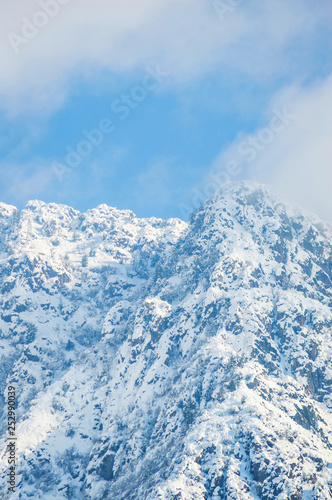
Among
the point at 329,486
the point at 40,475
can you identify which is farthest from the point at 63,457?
the point at 329,486

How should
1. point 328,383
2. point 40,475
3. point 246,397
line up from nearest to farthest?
point 246,397, point 40,475, point 328,383

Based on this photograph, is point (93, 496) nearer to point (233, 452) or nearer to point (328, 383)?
point (233, 452)

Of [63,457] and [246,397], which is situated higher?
[63,457]

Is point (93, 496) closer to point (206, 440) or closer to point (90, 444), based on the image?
point (90, 444)

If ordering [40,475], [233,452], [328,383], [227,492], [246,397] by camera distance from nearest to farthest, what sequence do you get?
[227,492] < [233,452] < [246,397] < [40,475] < [328,383]

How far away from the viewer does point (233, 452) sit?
465 feet

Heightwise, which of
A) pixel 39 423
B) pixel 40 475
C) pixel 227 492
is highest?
pixel 39 423

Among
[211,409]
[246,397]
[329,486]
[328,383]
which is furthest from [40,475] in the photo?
[328,383]

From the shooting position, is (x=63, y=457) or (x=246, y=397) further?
(x=63, y=457)

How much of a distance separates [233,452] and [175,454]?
20.0m

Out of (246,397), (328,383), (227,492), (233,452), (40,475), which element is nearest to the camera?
(227,492)

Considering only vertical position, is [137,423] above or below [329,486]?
above

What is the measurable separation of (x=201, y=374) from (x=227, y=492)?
55665 mm

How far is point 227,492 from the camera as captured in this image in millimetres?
131625
